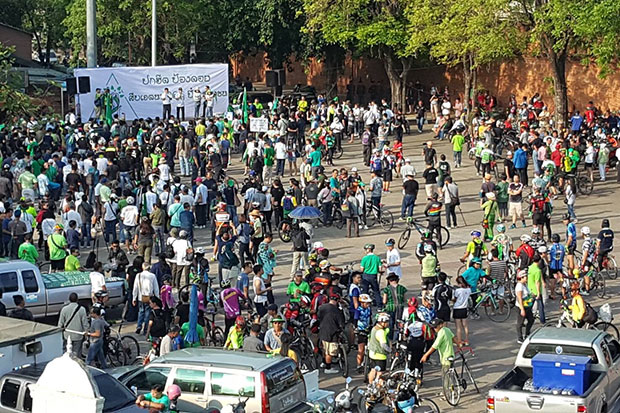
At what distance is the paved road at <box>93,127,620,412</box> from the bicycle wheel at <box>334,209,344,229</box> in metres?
0.18

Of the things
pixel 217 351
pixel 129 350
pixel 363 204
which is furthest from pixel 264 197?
pixel 217 351

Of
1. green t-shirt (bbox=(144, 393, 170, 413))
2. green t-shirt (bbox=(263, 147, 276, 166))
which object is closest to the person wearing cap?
green t-shirt (bbox=(144, 393, 170, 413))

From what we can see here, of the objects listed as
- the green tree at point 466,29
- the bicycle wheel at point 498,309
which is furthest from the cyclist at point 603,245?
the green tree at point 466,29

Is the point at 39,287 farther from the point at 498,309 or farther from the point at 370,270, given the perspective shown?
the point at 498,309

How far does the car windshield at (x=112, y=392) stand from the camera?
1473cm

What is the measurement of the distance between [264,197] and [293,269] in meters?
4.20

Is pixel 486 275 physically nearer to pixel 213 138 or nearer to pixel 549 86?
pixel 213 138

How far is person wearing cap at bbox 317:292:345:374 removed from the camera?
19.1 meters

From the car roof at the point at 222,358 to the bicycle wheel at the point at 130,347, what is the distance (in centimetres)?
328

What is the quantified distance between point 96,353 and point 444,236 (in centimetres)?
1284

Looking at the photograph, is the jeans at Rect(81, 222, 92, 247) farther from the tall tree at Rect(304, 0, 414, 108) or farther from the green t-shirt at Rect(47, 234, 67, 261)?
the tall tree at Rect(304, 0, 414, 108)

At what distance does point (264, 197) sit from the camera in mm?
28281

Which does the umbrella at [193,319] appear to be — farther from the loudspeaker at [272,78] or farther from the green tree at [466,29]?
the loudspeaker at [272,78]

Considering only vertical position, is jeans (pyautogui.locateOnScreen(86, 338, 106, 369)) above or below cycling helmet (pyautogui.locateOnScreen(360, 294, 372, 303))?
below
